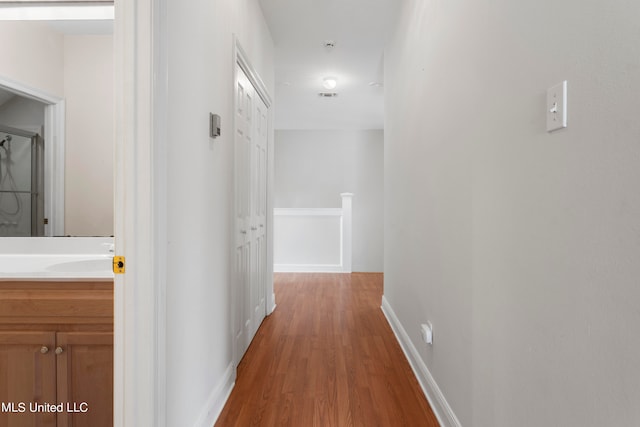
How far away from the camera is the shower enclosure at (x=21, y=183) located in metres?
1.99

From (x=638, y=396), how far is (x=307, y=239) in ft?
18.9

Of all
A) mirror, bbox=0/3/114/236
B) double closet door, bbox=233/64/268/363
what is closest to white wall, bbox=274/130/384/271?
double closet door, bbox=233/64/268/363

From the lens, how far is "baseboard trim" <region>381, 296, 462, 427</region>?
1.73m

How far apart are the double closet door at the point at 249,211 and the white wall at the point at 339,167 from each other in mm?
3806

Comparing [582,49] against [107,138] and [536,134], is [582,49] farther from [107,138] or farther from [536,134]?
[107,138]

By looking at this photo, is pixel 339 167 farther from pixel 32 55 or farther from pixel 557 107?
pixel 557 107

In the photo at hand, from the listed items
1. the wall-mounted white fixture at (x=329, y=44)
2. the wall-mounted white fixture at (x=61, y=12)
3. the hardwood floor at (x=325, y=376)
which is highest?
the wall-mounted white fixture at (x=329, y=44)

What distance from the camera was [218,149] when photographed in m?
1.98

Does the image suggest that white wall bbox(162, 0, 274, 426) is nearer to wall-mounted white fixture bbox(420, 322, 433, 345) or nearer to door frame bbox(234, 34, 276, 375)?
door frame bbox(234, 34, 276, 375)

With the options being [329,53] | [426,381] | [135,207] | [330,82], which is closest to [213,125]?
[135,207]

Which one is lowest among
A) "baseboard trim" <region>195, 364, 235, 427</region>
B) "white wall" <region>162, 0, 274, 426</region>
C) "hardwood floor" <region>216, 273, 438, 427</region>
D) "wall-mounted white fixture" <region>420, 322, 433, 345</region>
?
"hardwood floor" <region>216, 273, 438, 427</region>

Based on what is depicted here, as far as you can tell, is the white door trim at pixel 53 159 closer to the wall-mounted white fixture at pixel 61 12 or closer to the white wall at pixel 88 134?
the white wall at pixel 88 134

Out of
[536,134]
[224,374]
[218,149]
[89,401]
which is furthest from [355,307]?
[536,134]
